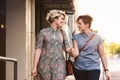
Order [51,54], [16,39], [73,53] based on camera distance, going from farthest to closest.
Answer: [16,39] < [73,53] < [51,54]

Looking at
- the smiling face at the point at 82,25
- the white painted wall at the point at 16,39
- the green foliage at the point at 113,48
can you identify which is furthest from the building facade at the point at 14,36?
the green foliage at the point at 113,48

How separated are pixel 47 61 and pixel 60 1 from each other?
929cm

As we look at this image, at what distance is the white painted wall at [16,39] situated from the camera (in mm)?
11344

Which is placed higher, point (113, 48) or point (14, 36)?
point (14, 36)

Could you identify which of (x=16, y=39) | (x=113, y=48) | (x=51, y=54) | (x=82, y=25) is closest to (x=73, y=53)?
(x=51, y=54)

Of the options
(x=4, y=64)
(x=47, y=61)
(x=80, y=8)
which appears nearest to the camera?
(x=47, y=61)

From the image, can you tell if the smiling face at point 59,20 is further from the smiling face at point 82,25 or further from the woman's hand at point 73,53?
the woman's hand at point 73,53

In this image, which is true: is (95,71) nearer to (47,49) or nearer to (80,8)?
(47,49)

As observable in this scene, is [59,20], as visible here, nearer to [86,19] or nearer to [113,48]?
[86,19]

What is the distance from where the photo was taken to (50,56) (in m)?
7.07

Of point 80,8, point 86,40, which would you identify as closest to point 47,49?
point 86,40

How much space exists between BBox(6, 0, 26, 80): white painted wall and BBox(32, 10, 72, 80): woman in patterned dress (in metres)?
4.24

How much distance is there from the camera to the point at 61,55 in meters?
7.11

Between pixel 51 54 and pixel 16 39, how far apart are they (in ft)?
14.5
